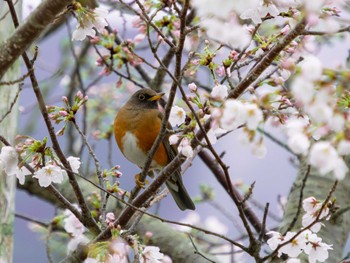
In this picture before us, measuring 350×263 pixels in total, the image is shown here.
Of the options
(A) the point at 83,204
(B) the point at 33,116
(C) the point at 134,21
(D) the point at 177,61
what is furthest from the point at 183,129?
(B) the point at 33,116

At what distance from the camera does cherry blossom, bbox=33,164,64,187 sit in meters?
2.52

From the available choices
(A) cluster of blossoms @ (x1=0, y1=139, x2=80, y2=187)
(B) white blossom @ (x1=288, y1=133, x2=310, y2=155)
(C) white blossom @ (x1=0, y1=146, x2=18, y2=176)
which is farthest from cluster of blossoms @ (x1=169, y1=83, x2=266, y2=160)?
(C) white blossom @ (x1=0, y1=146, x2=18, y2=176)

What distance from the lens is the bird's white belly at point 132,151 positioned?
4141 mm

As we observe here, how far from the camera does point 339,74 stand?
1.42m

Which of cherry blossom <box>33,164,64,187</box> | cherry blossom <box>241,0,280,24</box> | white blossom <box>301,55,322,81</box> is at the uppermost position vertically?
cherry blossom <box>241,0,280,24</box>

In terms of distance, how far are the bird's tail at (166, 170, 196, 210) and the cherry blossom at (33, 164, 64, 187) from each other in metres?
1.48

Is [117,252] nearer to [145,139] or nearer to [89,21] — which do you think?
[89,21]

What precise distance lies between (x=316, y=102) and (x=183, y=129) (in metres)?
1.08

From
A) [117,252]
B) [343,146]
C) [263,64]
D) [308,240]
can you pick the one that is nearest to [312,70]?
[343,146]

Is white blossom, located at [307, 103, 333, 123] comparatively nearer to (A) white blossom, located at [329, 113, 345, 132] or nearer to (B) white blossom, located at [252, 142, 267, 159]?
(A) white blossom, located at [329, 113, 345, 132]

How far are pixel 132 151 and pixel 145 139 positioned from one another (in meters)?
0.12

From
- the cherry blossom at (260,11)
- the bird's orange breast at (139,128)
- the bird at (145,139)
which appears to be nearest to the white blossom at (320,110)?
the cherry blossom at (260,11)

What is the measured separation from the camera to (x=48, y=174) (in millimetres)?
2527

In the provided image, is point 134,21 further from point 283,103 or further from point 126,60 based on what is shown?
point 283,103
